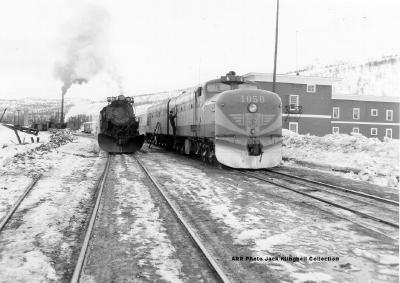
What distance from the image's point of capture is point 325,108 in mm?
37906

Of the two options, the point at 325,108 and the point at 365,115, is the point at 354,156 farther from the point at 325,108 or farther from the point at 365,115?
the point at 365,115

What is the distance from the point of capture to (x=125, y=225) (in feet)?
20.8

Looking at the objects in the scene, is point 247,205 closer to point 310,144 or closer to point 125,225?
point 125,225

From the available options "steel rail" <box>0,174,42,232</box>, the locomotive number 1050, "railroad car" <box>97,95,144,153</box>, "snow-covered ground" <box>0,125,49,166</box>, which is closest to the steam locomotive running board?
"railroad car" <box>97,95,144,153</box>

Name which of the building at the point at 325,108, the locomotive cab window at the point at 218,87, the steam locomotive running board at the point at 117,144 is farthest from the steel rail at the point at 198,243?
the building at the point at 325,108

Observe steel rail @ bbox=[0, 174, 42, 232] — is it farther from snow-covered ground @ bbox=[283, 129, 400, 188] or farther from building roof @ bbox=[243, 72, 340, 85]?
building roof @ bbox=[243, 72, 340, 85]

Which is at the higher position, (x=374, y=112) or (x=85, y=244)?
(x=374, y=112)

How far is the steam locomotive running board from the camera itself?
21.4 metres

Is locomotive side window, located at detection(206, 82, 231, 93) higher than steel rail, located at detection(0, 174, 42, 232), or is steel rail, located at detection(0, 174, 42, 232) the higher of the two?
locomotive side window, located at detection(206, 82, 231, 93)

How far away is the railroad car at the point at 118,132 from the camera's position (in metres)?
21.6

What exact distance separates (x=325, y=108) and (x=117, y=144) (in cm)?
2288

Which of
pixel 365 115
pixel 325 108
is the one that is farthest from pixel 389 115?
pixel 325 108

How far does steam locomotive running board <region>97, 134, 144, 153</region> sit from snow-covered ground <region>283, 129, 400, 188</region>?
7660mm

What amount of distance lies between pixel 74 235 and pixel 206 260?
7.19 ft
